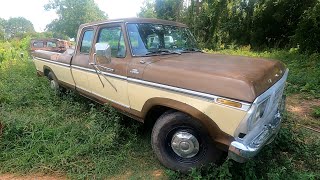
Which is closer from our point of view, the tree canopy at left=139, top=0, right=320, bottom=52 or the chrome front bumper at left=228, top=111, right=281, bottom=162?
the chrome front bumper at left=228, top=111, right=281, bottom=162

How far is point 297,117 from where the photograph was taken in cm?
541

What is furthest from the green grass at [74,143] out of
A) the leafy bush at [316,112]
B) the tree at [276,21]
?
the tree at [276,21]

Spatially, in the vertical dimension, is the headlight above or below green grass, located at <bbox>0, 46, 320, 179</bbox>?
above

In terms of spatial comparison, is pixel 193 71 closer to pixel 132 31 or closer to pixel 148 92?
pixel 148 92

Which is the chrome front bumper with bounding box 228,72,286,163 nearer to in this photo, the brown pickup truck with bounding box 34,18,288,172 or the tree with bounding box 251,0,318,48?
the brown pickup truck with bounding box 34,18,288,172

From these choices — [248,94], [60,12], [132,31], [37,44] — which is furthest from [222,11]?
[60,12]

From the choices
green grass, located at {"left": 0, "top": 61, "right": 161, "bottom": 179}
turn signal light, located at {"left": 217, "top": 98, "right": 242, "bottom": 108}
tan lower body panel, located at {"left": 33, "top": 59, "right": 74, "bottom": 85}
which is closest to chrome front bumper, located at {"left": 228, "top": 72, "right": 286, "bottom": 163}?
turn signal light, located at {"left": 217, "top": 98, "right": 242, "bottom": 108}

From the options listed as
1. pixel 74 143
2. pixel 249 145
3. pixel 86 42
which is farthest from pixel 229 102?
pixel 86 42

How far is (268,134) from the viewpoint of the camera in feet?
10.3

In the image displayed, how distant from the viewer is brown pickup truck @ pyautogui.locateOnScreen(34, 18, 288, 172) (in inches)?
112

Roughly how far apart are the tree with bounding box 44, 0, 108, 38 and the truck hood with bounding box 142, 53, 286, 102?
4485 cm

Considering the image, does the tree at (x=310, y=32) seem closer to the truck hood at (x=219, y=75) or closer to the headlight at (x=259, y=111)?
the truck hood at (x=219, y=75)

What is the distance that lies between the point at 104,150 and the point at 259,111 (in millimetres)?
2254

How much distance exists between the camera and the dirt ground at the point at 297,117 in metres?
3.56
